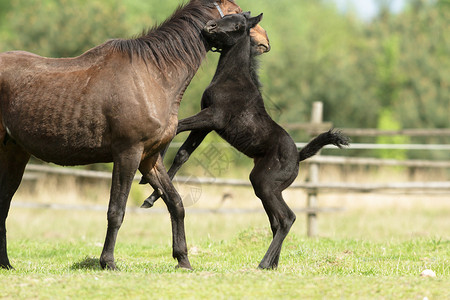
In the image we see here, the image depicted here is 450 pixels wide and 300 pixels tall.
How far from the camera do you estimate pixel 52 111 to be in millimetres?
4973

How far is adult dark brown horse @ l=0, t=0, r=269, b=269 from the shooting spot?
4.92m

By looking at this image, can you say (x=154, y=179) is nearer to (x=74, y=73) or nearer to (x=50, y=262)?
(x=74, y=73)

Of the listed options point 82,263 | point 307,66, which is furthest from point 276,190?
point 307,66

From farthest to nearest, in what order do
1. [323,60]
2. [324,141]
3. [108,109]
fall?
[323,60], [324,141], [108,109]

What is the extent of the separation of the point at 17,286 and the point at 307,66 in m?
22.2

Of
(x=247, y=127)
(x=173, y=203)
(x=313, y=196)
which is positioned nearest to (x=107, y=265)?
(x=173, y=203)

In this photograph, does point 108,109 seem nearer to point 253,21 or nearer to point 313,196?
point 253,21

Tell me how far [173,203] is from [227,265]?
0.94 metres

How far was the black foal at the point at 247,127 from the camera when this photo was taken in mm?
5473

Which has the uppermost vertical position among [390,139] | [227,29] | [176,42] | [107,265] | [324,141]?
[227,29]

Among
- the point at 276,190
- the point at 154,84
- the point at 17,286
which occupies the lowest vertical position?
the point at 17,286

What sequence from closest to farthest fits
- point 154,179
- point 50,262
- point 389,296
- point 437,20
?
point 389,296 < point 154,179 < point 50,262 < point 437,20

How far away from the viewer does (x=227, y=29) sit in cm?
549

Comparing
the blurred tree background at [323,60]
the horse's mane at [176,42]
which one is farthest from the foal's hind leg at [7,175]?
the blurred tree background at [323,60]
